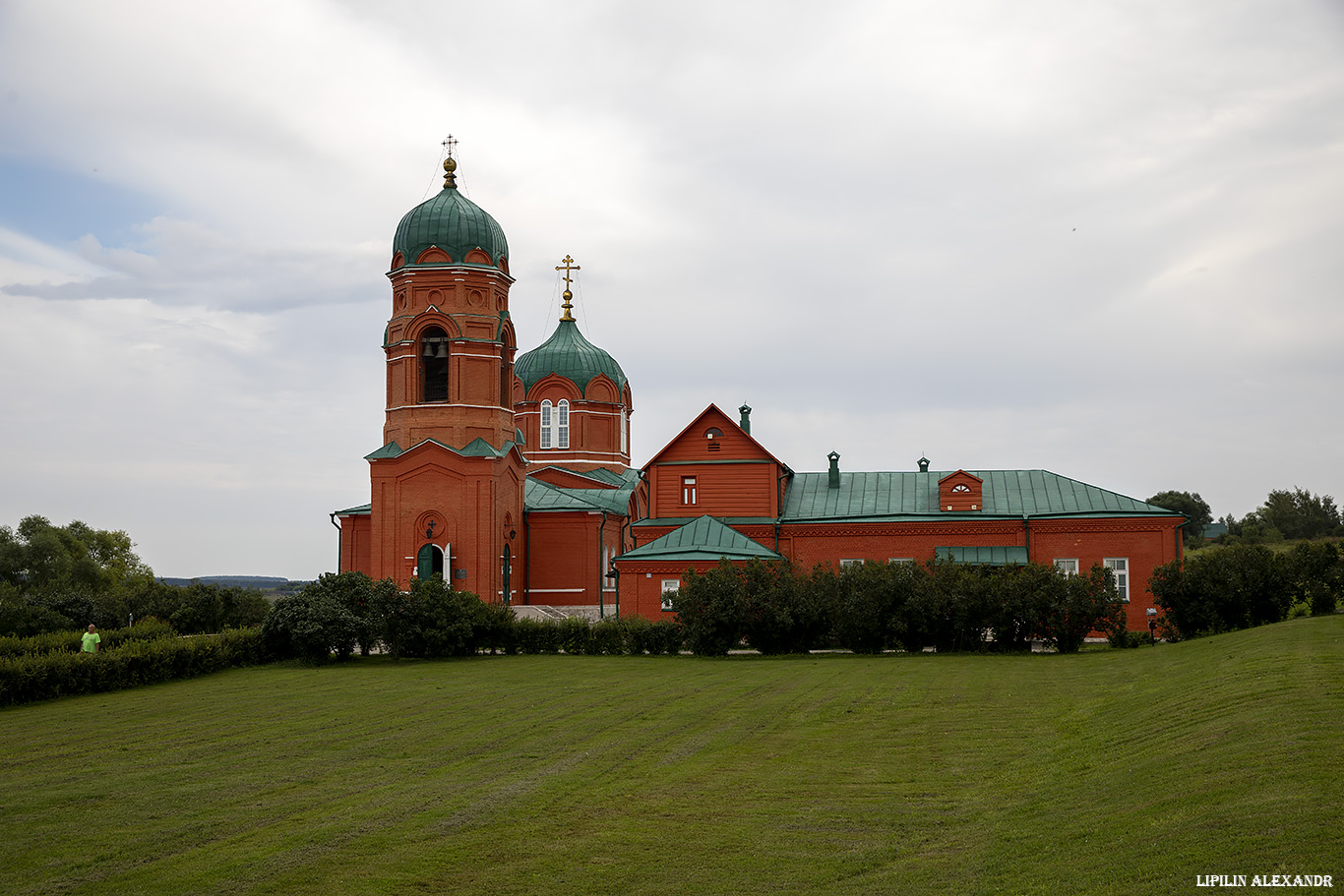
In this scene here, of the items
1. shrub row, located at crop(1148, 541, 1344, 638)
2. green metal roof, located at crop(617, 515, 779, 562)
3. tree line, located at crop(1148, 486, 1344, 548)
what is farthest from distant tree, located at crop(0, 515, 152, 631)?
tree line, located at crop(1148, 486, 1344, 548)

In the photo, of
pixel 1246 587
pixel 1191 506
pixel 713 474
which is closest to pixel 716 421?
pixel 713 474

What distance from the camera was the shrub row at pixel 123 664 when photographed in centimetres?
2144

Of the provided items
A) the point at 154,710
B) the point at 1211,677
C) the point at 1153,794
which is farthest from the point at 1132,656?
the point at 154,710

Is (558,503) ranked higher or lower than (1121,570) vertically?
higher

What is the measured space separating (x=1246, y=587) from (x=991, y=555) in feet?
31.1

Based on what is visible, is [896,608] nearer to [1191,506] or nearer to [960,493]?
[960,493]

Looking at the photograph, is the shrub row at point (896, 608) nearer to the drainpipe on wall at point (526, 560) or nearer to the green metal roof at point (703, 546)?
the green metal roof at point (703, 546)

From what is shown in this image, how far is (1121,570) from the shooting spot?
38312 millimetres

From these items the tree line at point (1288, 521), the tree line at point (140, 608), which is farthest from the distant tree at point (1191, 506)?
the tree line at point (140, 608)

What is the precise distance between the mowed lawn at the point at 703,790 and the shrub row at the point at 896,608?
31.1 ft

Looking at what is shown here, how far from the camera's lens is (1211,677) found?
55.0ft

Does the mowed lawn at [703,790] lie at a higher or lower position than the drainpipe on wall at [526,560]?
lower

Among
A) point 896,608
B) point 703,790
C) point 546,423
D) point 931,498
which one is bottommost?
point 703,790

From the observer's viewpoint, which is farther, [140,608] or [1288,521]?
[1288,521]
